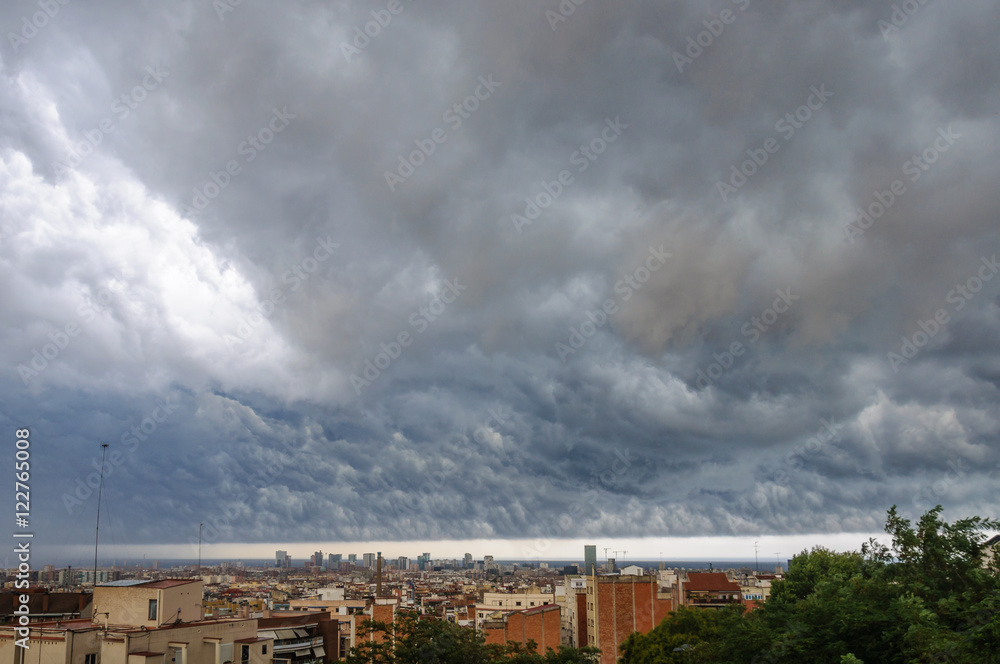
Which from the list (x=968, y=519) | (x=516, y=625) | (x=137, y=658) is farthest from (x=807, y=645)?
(x=516, y=625)

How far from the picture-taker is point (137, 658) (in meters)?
40.0

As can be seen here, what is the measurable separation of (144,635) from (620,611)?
6504 centimetres

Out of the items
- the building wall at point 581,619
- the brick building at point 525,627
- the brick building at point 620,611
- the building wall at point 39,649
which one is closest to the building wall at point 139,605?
the building wall at point 39,649

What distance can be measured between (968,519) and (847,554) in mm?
40328

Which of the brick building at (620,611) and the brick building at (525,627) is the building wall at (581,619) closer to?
the brick building at (620,611)

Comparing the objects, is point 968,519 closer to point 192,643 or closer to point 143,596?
point 192,643

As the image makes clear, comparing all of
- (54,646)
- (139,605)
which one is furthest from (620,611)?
(54,646)

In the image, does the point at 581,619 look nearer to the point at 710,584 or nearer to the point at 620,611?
the point at 620,611

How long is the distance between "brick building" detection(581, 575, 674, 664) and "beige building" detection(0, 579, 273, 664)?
52459 millimetres

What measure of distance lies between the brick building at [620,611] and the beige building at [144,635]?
52459 mm

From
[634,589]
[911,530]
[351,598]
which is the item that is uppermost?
[911,530]

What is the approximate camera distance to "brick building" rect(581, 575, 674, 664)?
90.2 m

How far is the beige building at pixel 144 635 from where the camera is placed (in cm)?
3966

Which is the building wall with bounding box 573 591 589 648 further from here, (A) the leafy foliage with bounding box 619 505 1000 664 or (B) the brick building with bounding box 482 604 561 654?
(A) the leafy foliage with bounding box 619 505 1000 664
